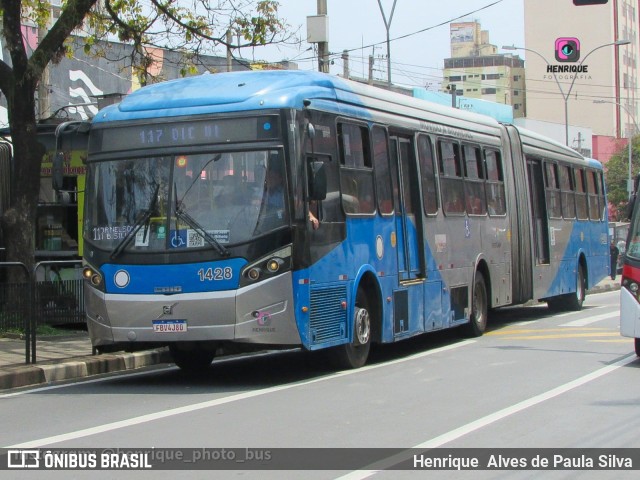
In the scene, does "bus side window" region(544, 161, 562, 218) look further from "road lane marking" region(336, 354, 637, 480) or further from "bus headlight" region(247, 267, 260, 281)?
"bus headlight" region(247, 267, 260, 281)

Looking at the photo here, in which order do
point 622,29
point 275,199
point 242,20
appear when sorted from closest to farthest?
point 275,199
point 242,20
point 622,29

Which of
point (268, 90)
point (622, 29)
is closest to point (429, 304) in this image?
point (268, 90)

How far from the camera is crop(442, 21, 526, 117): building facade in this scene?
472 ft

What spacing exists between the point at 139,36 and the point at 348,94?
22.4 feet

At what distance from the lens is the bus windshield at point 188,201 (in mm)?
11352

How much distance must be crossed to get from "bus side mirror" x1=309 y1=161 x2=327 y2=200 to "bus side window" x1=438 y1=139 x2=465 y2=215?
15.2ft

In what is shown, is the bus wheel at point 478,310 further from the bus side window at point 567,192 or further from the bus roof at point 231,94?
the bus side window at point 567,192

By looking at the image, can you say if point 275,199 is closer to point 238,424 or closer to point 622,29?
point 238,424

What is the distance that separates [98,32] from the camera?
62.7 ft

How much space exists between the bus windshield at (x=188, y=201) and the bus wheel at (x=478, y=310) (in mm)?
6618

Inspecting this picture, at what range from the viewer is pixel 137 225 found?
462 inches

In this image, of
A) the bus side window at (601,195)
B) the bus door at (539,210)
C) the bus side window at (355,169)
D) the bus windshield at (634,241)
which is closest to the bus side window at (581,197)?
Answer: the bus side window at (601,195)

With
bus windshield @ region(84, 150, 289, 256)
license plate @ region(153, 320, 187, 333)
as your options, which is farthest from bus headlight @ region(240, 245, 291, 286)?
license plate @ region(153, 320, 187, 333)

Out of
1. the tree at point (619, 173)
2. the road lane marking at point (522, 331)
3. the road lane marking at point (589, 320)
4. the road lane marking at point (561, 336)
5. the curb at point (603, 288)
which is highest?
the tree at point (619, 173)
